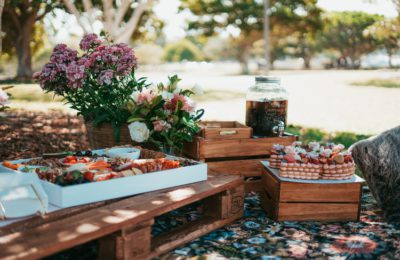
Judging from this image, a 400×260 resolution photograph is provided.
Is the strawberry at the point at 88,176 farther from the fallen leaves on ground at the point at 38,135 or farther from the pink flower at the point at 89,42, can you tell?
the fallen leaves on ground at the point at 38,135

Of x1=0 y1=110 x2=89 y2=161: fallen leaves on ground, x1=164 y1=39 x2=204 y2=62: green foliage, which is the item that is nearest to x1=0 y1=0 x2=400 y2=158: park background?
x1=0 y1=110 x2=89 y2=161: fallen leaves on ground

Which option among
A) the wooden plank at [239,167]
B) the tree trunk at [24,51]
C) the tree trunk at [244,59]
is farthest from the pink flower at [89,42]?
the tree trunk at [244,59]

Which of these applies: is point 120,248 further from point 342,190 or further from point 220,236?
point 342,190

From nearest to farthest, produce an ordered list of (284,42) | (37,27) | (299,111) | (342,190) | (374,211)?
(342,190) < (374,211) < (299,111) < (37,27) < (284,42)

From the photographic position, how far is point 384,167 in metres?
3.90

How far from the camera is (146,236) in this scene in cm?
278

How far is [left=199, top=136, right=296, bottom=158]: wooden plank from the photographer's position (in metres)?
4.22

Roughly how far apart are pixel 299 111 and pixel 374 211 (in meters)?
8.08

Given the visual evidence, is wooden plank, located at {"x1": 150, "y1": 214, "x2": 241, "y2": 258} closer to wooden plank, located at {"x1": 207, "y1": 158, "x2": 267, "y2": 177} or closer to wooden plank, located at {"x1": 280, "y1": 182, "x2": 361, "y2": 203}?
wooden plank, located at {"x1": 280, "y1": 182, "x2": 361, "y2": 203}

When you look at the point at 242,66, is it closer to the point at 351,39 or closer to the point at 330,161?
the point at 351,39

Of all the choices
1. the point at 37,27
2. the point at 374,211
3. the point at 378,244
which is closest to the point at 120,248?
the point at 378,244

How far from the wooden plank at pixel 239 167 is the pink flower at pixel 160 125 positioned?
1.46 feet

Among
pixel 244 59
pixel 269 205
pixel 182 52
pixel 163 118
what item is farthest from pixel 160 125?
pixel 182 52

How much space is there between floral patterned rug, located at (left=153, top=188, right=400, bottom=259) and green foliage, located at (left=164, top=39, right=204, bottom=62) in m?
72.9
